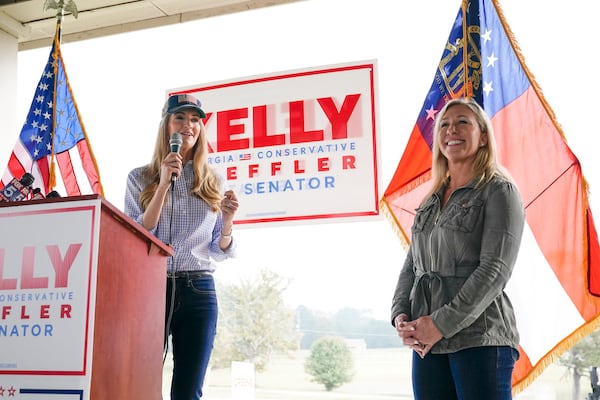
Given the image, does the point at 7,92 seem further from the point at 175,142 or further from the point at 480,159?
the point at 480,159

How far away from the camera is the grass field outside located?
4414 mm

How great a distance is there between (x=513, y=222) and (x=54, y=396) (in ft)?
4.32

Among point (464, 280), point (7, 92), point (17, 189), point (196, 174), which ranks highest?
point (7, 92)

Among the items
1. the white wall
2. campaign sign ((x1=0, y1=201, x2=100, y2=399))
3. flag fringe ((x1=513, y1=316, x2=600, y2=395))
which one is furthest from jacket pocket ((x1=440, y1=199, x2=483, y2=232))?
the white wall

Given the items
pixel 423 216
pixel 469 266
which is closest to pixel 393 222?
pixel 423 216

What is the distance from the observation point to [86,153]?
4.03 metres

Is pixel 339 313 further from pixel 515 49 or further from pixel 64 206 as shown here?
pixel 64 206

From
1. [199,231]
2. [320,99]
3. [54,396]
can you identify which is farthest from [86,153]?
[54,396]

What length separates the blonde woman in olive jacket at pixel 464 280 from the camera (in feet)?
5.70

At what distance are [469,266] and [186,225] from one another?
39.8 inches

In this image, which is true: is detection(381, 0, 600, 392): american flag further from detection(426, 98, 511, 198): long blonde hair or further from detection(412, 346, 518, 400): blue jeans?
detection(412, 346, 518, 400): blue jeans

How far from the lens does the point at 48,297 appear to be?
4.99 feet

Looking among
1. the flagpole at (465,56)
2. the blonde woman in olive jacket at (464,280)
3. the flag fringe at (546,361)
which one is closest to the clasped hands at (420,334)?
the blonde woman in olive jacket at (464,280)

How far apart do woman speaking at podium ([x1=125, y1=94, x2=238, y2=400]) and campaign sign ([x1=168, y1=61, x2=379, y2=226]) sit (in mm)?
1186
